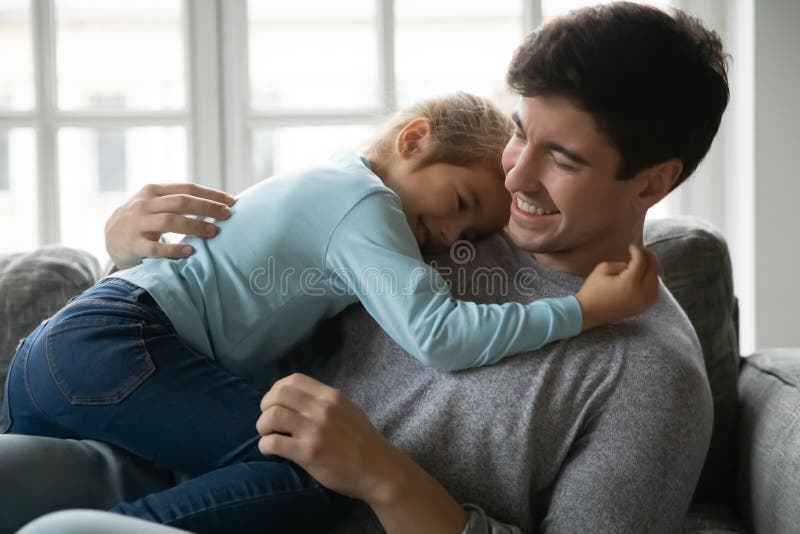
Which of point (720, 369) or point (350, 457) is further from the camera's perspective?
point (720, 369)

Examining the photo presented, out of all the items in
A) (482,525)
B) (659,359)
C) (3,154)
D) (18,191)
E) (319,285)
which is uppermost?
(3,154)

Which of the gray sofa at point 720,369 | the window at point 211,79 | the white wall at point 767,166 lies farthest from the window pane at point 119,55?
the white wall at point 767,166

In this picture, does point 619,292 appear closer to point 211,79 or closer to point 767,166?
point 767,166

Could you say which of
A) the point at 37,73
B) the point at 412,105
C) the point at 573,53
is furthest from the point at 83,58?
the point at 573,53

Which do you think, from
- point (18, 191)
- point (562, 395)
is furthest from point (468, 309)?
point (18, 191)

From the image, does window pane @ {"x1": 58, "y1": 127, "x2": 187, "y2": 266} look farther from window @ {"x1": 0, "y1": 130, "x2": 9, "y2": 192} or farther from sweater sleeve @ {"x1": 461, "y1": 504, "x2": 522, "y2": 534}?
sweater sleeve @ {"x1": 461, "y1": 504, "x2": 522, "y2": 534}

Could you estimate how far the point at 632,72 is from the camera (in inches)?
55.0

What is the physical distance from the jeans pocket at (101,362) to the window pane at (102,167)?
1.62 meters

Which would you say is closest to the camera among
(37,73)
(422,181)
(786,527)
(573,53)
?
(573,53)

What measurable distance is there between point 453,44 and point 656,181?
5.16 ft

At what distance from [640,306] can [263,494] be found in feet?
1.99

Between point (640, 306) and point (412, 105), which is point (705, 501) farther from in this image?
point (412, 105)

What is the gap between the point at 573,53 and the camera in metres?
1.41

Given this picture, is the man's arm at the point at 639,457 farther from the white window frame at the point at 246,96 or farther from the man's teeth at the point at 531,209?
the white window frame at the point at 246,96
